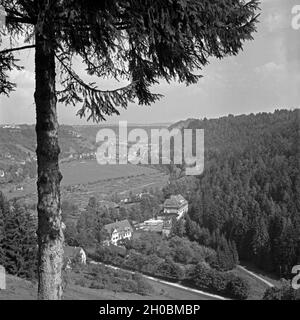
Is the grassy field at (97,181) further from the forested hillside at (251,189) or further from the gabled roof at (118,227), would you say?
the gabled roof at (118,227)

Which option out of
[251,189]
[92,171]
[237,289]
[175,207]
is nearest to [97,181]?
[92,171]

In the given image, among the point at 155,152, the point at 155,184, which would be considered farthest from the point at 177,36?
the point at 155,152

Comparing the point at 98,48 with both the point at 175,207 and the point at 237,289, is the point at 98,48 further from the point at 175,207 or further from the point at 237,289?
the point at 175,207

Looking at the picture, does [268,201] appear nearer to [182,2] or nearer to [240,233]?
[240,233]

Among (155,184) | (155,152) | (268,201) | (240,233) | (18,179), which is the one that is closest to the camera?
(240,233)

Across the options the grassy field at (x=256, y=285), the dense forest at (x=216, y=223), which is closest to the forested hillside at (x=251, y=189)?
the dense forest at (x=216, y=223)
